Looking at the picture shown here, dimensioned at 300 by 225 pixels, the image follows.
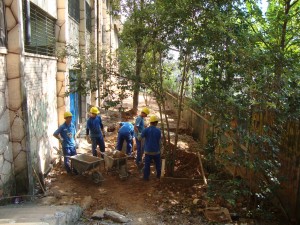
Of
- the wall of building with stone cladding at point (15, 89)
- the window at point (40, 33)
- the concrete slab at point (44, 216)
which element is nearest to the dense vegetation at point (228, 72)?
the window at point (40, 33)

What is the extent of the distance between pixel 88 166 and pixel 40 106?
6.93 ft

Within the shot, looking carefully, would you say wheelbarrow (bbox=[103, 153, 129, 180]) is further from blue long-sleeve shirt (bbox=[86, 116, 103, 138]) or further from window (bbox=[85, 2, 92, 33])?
window (bbox=[85, 2, 92, 33])

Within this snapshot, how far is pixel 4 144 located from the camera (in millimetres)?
5715

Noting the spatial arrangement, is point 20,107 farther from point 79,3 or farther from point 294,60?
point 79,3

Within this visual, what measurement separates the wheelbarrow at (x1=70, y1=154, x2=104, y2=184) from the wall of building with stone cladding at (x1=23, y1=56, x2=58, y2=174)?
0.92 meters

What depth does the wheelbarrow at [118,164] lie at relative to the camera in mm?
7676

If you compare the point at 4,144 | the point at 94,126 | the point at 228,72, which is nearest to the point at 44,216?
the point at 4,144

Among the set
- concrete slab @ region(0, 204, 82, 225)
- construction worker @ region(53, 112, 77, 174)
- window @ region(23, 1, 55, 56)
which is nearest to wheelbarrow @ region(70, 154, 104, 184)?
construction worker @ region(53, 112, 77, 174)

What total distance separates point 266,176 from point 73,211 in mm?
3821

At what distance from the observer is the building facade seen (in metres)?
5.78

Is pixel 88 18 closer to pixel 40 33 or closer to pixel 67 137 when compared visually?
pixel 40 33

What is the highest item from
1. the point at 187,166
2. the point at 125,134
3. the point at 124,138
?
the point at 125,134

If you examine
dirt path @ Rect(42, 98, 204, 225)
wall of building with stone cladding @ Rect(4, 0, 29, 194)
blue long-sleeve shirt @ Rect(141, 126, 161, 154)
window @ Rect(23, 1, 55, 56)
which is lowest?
dirt path @ Rect(42, 98, 204, 225)

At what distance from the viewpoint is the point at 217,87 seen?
235 inches
